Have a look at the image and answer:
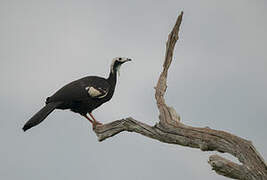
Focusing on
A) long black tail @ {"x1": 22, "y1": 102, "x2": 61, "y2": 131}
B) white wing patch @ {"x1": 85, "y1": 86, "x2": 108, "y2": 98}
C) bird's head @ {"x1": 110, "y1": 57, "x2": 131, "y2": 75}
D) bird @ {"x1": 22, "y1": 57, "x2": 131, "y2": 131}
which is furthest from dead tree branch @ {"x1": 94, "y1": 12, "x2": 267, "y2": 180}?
bird's head @ {"x1": 110, "y1": 57, "x2": 131, "y2": 75}

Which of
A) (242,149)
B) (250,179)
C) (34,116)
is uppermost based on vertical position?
(34,116)

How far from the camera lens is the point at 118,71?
34.7ft

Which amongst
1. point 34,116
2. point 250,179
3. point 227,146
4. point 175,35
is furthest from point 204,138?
point 34,116

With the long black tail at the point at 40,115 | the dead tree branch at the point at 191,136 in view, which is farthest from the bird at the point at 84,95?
the dead tree branch at the point at 191,136

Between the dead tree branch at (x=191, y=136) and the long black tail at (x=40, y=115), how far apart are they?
1.07 m

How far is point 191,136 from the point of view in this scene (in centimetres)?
754

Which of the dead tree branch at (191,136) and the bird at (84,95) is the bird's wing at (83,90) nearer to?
the bird at (84,95)

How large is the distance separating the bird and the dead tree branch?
1.88ft

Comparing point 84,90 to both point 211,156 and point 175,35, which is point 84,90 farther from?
point 211,156

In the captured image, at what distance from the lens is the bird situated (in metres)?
9.21

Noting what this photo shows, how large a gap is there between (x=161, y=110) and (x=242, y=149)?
2.03m

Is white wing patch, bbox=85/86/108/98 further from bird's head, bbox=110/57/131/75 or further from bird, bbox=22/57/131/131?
bird's head, bbox=110/57/131/75

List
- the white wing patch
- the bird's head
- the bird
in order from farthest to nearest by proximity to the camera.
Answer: the bird's head < the white wing patch < the bird

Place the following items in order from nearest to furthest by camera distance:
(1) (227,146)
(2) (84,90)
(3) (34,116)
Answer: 1. (1) (227,146)
2. (3) (34,116)
3. (2) (84,90)
